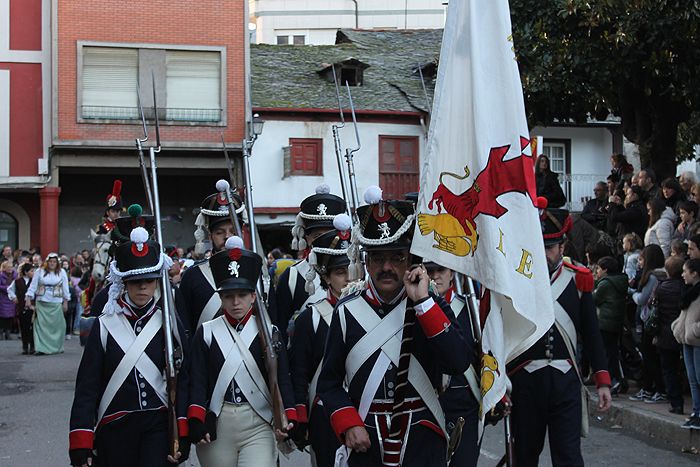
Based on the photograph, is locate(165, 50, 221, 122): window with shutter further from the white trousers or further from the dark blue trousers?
the white trousers

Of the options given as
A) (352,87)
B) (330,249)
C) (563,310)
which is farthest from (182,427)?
(352,87)

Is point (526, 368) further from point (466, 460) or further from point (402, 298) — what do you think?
point (402, 298)

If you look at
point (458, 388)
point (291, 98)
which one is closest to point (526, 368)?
point (458, 388)

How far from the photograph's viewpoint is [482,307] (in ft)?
18.8

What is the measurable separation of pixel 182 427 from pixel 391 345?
5.05 feet

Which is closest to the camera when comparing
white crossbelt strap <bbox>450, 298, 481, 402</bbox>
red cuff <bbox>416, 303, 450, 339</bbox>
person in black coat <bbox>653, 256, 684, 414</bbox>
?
red cuff <bbox>416, 303, 450, 339</bbox>

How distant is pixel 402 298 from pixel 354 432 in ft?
2.16

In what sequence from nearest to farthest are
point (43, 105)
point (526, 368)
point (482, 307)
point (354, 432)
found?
point (354, 432)
point (482, 307)
point (526, 368)
point (43, 105)

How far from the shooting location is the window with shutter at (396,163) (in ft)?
119

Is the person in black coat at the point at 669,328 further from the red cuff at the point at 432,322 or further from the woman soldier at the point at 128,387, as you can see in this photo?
the red cuff at the point at 432,322

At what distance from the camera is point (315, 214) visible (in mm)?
8789

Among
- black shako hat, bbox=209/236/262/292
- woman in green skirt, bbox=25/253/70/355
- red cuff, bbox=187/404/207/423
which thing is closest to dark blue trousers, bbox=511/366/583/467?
black shako hat, bbox=209/236/262/292

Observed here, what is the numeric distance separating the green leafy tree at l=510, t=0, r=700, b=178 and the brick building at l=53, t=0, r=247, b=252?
56.9 feet

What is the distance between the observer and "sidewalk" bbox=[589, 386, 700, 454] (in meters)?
10.9
